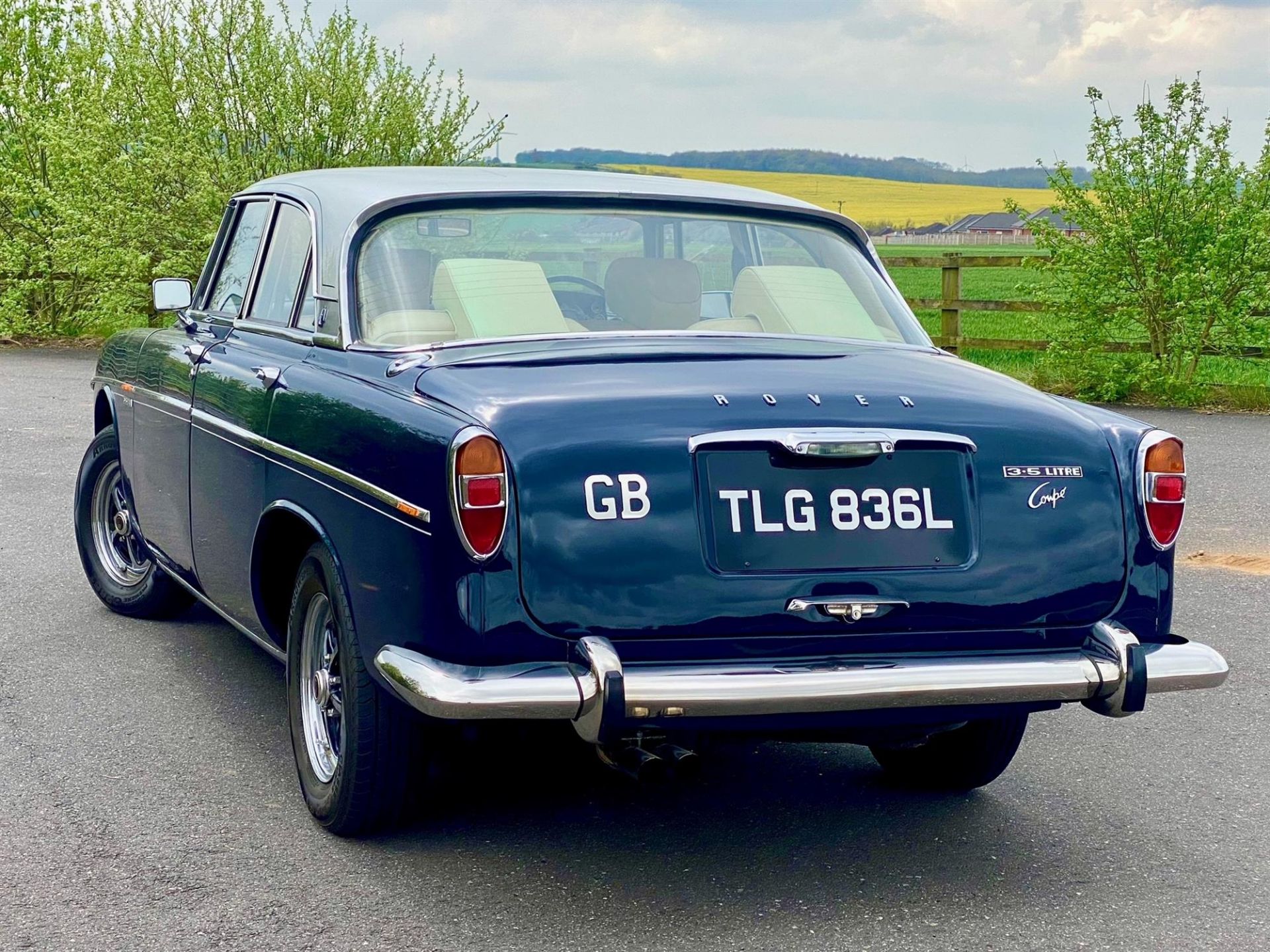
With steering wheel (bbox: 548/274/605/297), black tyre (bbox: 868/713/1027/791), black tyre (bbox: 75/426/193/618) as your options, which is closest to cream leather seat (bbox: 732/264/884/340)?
steering wheel (bbox: 548/274/605/297)

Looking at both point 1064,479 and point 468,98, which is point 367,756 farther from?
point 468,98

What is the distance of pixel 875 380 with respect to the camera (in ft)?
12.9

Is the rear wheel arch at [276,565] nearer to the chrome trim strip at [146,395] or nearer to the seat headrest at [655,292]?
the chrome trim strip at [146,395]

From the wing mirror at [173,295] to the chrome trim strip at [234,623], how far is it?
946 millimetres

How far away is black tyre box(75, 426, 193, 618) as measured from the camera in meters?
6.52

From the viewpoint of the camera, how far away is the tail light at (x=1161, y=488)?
3859mm

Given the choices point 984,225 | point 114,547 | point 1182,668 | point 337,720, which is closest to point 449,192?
point 337,720

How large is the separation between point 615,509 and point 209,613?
3.76 meters

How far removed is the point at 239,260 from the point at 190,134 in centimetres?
1671

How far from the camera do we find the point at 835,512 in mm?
3617

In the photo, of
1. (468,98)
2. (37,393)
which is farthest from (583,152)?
(37,393)

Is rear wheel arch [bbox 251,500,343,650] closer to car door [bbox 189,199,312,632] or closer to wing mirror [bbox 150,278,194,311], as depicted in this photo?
car door [bbox 189,199,312,632]

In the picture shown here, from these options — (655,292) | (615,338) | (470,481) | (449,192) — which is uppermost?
(449,192)

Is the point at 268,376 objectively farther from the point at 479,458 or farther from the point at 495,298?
the point at 479,458
